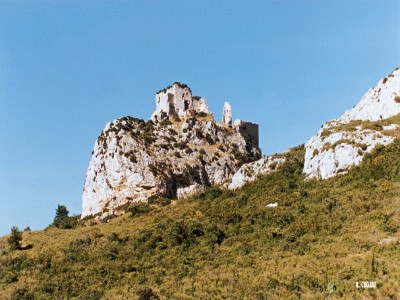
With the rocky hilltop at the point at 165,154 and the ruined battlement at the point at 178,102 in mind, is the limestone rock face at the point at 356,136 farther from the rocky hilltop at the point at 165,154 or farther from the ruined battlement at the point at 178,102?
the ruined battlement at the point at 178,102

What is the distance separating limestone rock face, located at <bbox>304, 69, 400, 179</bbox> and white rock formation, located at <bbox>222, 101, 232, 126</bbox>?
2834 cm

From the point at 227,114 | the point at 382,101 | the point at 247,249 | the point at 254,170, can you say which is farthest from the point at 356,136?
the point at 227,114

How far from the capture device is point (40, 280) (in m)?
43.5

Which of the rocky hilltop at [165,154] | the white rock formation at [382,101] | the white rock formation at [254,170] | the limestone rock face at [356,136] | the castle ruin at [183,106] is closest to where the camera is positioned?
the limestone rock face at [356,136]

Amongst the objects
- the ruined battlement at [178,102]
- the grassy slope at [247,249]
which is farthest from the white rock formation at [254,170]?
the ruined battlement at [178,102]

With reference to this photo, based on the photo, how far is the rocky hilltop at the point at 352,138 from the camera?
171 feet

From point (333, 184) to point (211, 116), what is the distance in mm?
42630

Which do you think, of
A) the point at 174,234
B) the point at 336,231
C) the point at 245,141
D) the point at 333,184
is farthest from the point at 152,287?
the point at 245,141

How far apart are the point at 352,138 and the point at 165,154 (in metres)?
31.8

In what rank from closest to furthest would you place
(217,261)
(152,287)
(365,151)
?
1. (152,287)
2. (217,261)
3. (365,151)

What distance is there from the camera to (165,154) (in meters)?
75.7

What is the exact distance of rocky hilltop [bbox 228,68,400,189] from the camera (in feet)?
171

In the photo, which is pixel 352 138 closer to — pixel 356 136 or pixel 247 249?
pixel 356 136

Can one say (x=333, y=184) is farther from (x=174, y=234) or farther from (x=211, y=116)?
(x=211, y=116)
